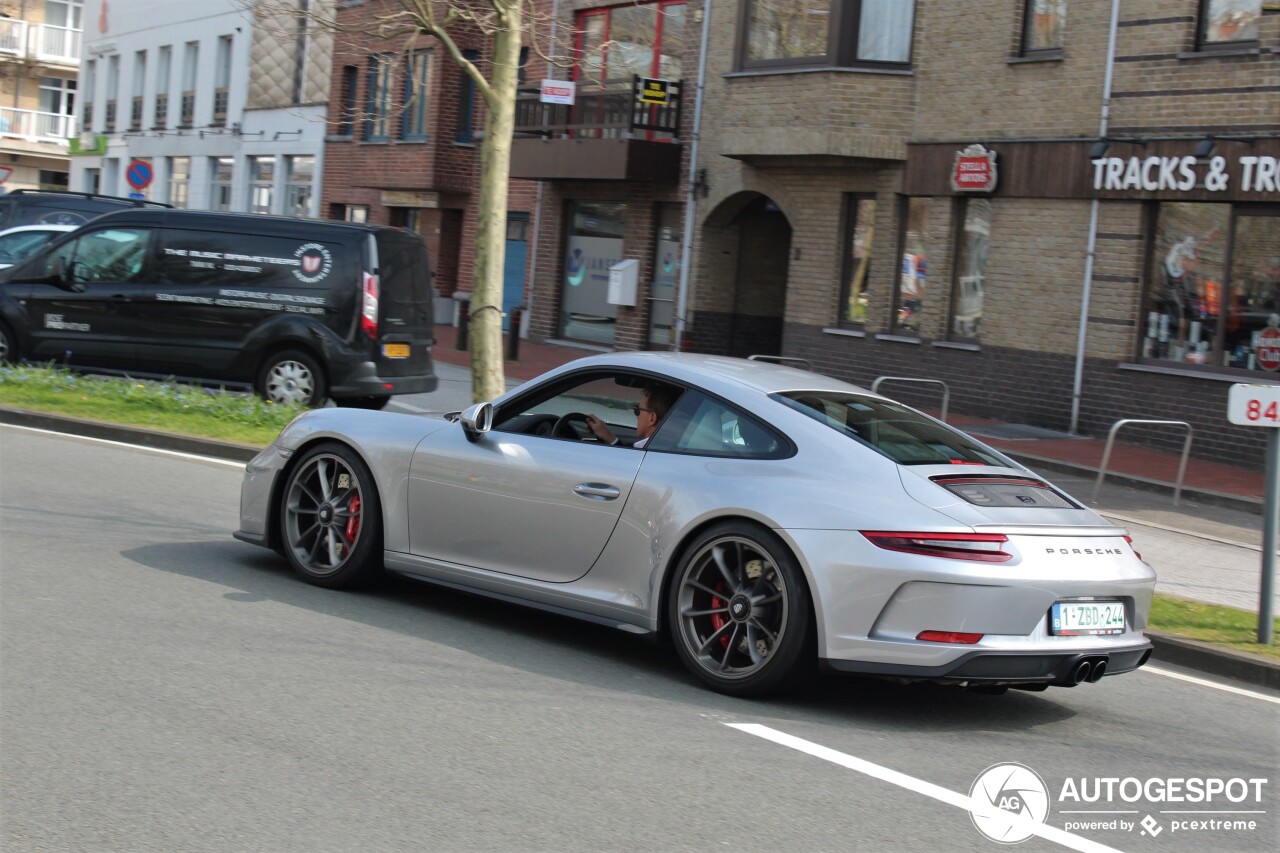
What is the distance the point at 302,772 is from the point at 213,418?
9521 millimetres

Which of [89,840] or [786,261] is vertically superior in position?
[786,261]

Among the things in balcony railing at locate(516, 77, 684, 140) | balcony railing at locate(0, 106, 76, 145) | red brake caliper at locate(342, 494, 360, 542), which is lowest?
red brake caliper at locate(342, 494, 360, 542)

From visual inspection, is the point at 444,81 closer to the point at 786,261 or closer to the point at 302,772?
the point at 786,261

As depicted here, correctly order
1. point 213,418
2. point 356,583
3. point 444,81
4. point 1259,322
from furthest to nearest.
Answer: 1. point 444,81
2. point 1259,322
3. point 213,418
4. point 356,583

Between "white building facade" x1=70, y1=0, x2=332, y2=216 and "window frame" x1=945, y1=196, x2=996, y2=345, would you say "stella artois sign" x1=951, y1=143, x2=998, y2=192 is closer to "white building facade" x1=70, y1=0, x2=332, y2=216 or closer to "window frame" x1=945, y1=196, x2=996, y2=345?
"window frame" x1=945, y1=196, x2=996, y2=345

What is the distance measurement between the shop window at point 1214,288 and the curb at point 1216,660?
11.1 metres

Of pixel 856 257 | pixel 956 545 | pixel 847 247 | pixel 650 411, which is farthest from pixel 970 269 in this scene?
pixel 956 545

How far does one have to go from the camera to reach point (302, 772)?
4668 millimetres

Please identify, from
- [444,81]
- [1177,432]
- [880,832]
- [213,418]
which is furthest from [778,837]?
[444,81]

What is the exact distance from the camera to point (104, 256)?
613 inches

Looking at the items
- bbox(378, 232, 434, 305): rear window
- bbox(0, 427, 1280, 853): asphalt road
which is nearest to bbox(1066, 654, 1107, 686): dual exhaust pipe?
bbox(0, 427, 1280, 853): asphalt road

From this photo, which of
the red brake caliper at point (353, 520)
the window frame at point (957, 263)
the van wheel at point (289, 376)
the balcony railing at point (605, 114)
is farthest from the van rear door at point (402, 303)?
the balcony railing at point (605, 114)

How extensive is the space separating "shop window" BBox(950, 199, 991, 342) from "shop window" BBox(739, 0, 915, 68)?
8.85 ft

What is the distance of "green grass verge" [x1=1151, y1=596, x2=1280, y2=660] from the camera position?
24.9 ft
